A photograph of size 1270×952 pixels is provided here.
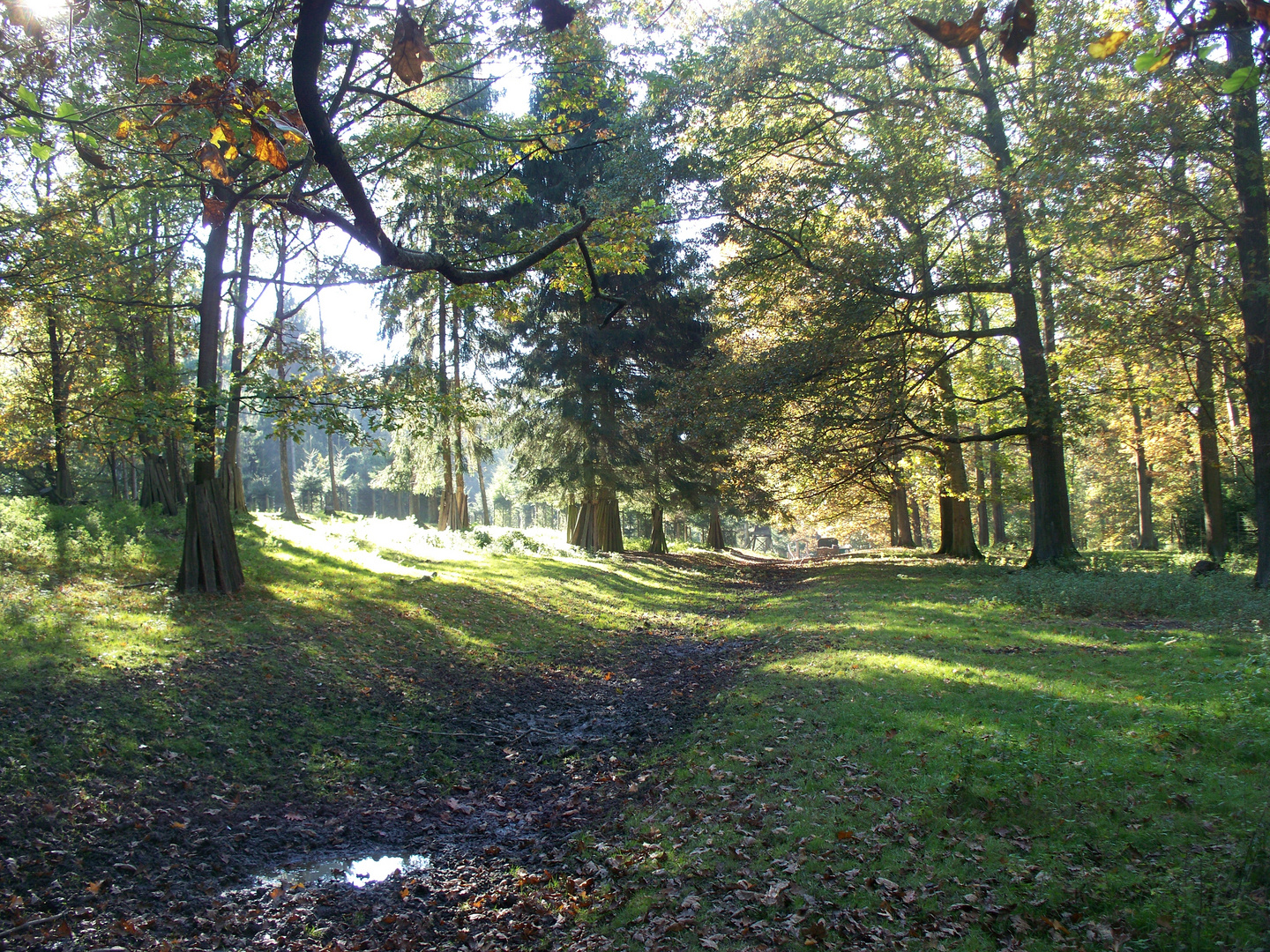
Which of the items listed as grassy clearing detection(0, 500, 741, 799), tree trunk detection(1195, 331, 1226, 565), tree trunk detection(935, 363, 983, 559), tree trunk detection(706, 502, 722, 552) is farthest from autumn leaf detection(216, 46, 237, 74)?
tree trunk detection(706, 502, 722, 552)

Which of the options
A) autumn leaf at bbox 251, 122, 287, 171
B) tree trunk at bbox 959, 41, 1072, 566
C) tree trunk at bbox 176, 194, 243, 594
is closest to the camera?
autumn leaf at bbox 251, 122, 287, 171

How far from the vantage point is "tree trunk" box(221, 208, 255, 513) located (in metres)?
10.6

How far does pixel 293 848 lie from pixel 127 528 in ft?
36.1

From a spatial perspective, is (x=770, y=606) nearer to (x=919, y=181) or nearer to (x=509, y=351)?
(x=919, y=181)

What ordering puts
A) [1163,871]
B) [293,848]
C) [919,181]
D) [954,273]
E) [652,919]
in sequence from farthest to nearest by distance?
[954,273] < [919,181] < [293,848] < [652,919] < [1163,871]

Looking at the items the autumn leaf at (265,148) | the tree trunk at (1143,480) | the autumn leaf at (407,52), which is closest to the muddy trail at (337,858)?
the autumn leaf at (265,148)

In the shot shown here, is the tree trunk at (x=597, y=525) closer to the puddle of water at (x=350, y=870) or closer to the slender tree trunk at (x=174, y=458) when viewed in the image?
the slender tree trunk at (x=174, y=458)

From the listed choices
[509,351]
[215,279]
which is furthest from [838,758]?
[509,351]

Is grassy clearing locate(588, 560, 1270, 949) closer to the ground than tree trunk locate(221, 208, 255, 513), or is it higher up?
closer to the ground

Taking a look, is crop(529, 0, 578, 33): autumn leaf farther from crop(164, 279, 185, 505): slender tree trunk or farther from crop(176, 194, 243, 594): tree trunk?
crop(164, 279, 185, 505): slender tree trunk

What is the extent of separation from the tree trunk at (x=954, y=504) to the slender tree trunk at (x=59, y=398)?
67.7ft

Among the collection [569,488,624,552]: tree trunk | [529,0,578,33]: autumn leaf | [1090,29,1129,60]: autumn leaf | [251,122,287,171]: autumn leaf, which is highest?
[529,0,578,33]: autumn leaf

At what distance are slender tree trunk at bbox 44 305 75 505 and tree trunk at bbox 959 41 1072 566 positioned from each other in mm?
18109

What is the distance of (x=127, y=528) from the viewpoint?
13469 millimetres
